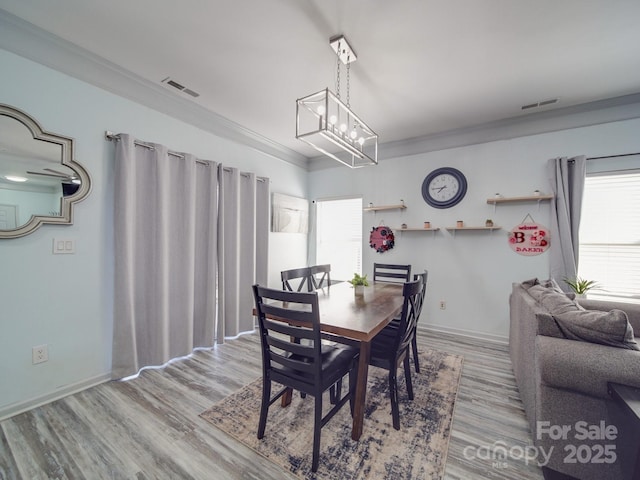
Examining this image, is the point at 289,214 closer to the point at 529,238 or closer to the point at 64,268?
the point at 64,268

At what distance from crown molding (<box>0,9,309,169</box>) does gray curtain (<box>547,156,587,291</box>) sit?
3.87m

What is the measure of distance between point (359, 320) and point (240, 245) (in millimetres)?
2279

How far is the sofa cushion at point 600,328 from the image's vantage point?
1.29 metres

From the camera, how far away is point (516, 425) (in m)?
1.78

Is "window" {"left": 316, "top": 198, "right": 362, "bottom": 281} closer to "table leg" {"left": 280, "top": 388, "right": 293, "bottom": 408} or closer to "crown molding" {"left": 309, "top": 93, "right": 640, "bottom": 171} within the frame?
"crown molding" {"left": 309, "top": 93, "right": 640, "bottom": 171}

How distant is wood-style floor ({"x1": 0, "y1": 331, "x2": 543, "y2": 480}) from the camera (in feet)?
4.69

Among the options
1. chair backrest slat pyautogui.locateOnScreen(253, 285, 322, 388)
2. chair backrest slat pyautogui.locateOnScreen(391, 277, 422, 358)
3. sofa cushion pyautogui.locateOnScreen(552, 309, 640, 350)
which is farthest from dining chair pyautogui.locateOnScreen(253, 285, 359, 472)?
sofa cushion pyautogui.locateOnScreen(552, 309, 640, 350)

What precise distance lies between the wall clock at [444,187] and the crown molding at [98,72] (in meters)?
2.74

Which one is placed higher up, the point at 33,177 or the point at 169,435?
the point at 33,177

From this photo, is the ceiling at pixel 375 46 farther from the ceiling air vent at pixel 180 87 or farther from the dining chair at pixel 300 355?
the dining chair at pixel 300 355

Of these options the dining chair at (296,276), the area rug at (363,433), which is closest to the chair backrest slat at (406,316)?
the area rug at (363,433)

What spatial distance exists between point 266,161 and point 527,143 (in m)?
3.42

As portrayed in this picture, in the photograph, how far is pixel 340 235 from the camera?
179 inches

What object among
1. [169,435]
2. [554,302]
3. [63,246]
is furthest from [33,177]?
[554,302]
